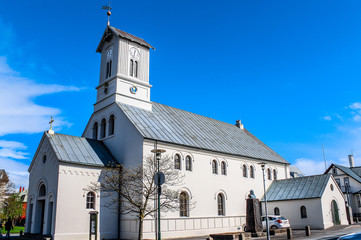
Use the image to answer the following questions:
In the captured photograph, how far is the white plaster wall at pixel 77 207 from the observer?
77.1ft

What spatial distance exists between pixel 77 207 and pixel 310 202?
23.4 metres

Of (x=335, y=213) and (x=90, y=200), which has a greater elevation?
(x=90, y=200)

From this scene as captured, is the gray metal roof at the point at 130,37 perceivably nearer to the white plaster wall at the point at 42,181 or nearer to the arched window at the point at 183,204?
the white plaster wall at the point at 42,181

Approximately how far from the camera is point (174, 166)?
28.2 meters

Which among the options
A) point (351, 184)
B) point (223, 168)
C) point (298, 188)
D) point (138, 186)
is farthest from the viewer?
point (351, 184)

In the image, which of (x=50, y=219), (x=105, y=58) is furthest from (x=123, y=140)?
(x=105, y=58)

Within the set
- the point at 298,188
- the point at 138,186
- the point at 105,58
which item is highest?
the point at 105,58

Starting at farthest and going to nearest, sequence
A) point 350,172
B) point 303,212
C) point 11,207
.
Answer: point 11,207
point 350,172
point 303,212

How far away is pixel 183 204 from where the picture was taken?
92.1 feet

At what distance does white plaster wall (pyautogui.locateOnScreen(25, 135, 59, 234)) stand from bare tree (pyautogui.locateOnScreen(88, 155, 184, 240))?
118 inches

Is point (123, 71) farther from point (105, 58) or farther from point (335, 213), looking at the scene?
point (335, 213)

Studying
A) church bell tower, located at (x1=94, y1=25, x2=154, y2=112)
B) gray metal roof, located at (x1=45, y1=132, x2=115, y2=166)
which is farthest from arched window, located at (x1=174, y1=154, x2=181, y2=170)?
church bell tower, located at (x1=94, y1=25, x2=154, y2=112)

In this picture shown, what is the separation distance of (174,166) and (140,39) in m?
15.1

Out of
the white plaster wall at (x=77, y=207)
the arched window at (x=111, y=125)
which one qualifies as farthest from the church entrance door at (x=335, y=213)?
the arched window at (x=111, y=125)
